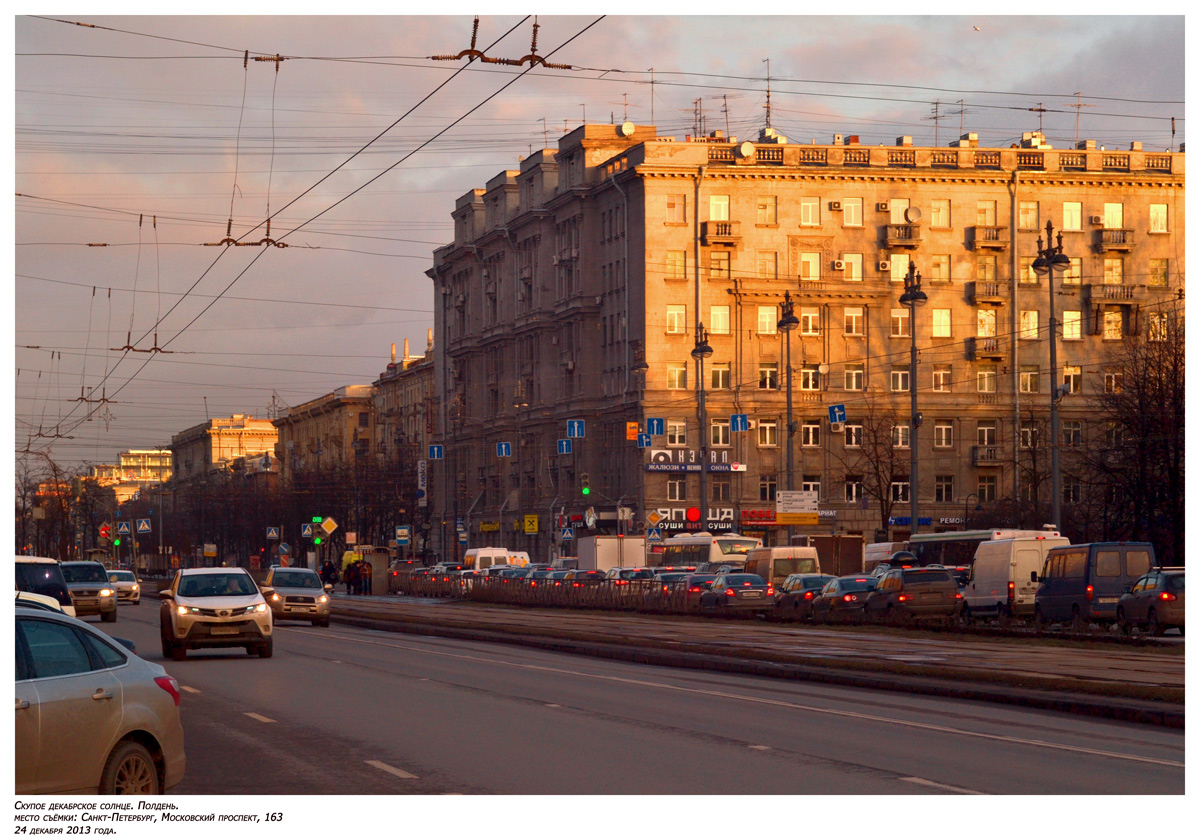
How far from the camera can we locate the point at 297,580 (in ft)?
143

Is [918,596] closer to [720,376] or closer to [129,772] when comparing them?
[129,772]

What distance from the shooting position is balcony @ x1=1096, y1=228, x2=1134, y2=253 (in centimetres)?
8925

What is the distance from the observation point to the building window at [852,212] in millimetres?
88188

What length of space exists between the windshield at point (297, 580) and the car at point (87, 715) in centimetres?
3322

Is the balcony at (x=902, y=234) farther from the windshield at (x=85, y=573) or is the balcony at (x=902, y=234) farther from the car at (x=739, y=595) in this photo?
the windshield at (x=85, y=573)

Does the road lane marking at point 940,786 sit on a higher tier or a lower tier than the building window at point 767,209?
lower

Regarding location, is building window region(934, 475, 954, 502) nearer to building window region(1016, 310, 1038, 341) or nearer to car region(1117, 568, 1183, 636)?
building window region(1016, 310, 1038, 341)

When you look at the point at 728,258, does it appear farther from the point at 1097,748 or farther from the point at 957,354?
the point at 1097,748

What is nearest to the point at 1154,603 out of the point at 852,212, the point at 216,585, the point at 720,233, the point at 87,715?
the point at 216,585

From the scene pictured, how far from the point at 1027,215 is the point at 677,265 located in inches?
757

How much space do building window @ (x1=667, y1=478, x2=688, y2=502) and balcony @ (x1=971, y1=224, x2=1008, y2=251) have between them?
2032 cm

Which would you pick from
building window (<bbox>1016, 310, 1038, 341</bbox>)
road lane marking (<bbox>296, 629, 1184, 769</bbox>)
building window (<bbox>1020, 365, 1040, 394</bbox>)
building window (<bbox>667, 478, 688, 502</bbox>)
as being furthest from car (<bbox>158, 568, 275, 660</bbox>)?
building window (<bbox>1016, 310, 1038, 341</bbox>)

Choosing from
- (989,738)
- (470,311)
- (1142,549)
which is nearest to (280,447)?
(470,311)

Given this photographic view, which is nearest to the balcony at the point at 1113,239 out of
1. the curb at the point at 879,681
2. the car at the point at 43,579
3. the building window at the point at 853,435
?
the building window at the point at 853,435
